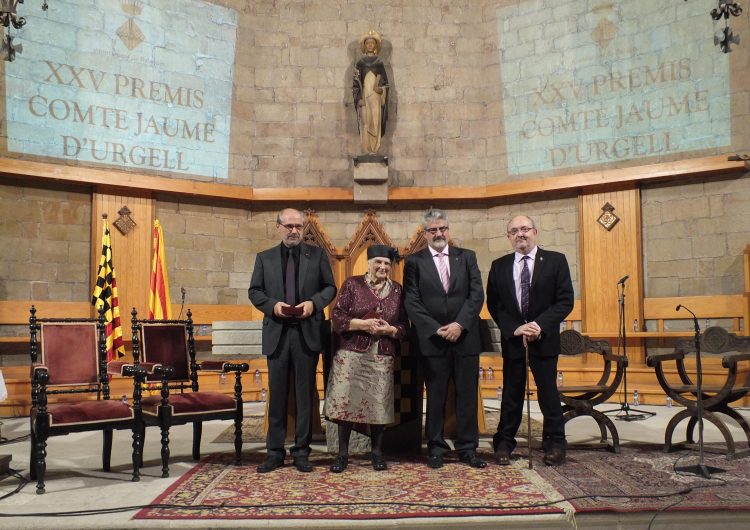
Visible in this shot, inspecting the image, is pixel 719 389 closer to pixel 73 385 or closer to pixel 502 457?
pixel 502 457

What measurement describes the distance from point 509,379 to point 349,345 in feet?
3.48

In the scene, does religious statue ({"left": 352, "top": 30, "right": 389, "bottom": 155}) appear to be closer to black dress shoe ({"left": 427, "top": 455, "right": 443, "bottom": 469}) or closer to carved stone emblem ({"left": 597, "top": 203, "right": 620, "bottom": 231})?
carved stone emblem ({"left": 597, "top": 203, "right": 620, "bottom": 231})

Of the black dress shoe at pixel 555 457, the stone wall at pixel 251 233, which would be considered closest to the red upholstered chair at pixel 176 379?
the black dress shoe at pixel 555 457

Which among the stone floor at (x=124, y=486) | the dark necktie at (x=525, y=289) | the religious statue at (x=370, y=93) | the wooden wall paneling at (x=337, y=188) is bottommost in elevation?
the stone floor at (x=124, y=486)

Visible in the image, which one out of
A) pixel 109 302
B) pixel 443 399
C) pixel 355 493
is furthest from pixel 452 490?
pixel 109 302

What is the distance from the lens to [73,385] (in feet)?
15.3

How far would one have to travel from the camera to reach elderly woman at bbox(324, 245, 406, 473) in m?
4.31

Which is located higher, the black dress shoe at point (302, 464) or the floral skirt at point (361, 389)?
the floral skirt at point (361, 389)

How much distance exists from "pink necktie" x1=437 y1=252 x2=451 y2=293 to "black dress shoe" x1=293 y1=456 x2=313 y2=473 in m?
1.35

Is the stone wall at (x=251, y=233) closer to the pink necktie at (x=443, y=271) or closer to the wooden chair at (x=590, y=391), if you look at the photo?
the wooden chair at (x=590, y=391)

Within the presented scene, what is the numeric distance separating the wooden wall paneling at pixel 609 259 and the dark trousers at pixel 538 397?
4.66 meters

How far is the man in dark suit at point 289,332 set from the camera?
4359 millimetres

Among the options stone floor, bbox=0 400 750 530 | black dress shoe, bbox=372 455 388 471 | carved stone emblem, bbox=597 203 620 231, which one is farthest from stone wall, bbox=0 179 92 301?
carved stone emblem, bbox=597 203 620 231

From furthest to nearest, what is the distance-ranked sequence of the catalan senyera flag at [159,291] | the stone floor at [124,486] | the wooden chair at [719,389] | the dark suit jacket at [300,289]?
the catalan senyera flag at [159,291] < the wooden chair at [719,389] < the dark suit jacket at [300,289] < the stone floor at [124,486]
